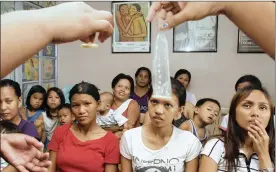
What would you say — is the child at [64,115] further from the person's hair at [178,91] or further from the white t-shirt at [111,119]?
the person's hair at [178,91]

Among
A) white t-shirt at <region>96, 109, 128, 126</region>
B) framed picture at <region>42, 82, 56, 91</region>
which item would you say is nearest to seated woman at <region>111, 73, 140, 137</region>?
white t-shirt at <region>96, 109, 128, 126</region>

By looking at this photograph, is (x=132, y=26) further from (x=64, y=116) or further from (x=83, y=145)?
(x=83, y=145)

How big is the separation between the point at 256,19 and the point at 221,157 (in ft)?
2.77

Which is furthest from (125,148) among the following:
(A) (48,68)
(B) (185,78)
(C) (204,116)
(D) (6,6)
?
(A) (48,68)

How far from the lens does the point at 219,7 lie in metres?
0.59

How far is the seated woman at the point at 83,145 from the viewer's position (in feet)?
4.60

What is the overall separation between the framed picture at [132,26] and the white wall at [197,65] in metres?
0.10

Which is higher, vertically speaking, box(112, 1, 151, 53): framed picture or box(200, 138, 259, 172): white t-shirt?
box(112, 1, 151, 53): framed picture

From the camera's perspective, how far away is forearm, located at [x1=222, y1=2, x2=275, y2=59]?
557mm

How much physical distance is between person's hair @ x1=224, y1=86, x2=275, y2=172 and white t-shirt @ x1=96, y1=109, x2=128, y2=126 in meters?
1.02

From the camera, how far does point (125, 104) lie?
2.40 meters

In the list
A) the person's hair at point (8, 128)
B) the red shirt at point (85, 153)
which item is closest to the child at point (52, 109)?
the person's hair at point (8, 128)

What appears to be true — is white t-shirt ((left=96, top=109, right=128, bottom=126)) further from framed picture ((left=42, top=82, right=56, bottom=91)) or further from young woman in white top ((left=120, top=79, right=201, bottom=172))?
framed picture ((left=42, top=82, right=56, bottom=91))

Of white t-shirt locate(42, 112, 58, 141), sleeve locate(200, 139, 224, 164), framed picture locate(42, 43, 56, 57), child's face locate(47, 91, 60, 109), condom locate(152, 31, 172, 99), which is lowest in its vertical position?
white t-shirt locate(42, 112, 58, 141)
